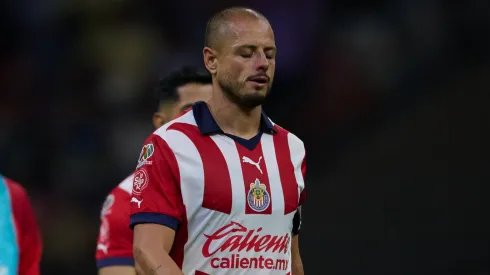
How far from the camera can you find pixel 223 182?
3.77 m

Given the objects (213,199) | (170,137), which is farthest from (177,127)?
(213,199)

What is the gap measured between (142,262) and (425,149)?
513cm

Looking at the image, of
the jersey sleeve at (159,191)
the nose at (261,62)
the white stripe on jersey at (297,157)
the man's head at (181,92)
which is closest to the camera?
the jersey sleeve at (159,191)

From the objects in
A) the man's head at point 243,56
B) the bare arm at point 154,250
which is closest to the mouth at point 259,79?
the man's head at point 243,56

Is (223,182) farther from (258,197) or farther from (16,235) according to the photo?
(16,235)

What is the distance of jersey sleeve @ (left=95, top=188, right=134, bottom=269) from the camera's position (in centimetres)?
520

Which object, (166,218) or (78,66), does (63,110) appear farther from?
(166,218)

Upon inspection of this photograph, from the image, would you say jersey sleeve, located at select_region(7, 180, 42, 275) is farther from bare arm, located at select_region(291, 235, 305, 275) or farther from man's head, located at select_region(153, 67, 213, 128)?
bare arm, located at select_region(291, 235, 305, 275)

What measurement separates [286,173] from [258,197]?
205 millimetres

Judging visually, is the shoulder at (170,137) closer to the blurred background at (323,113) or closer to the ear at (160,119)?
the ear at (160,119)

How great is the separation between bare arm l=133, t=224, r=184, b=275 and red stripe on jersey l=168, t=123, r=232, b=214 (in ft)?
0.58

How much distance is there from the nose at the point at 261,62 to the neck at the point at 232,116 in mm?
198

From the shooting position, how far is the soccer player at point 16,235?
15.3 ft

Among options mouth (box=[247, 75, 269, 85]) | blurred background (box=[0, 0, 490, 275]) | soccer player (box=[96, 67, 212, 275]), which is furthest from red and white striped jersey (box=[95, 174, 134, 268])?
blurred background (box=[0, 0, 490, 275])
